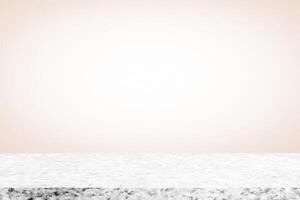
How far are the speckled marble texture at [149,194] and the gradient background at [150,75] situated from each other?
2761 mm

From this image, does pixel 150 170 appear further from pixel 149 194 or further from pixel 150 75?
pixel 150 75

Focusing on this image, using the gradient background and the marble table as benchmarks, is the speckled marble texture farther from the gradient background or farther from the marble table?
the gradient background

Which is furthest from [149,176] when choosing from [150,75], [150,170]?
[150,75]

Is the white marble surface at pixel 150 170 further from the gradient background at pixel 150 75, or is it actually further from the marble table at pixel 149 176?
the gradient background at pixel 150 75

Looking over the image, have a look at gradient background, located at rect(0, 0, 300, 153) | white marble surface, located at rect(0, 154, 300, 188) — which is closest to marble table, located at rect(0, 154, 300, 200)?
white marble surface, located at rect(0, 154, 300, 188)

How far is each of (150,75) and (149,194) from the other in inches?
115

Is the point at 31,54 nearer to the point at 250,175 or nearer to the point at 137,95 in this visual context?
the point at 137,95

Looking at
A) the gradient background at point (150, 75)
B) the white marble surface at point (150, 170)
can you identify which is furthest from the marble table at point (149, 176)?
the gradient background at point (150, 75)

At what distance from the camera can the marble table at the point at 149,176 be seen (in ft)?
1.92

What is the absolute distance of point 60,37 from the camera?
3.43m

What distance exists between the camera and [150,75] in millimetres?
3490

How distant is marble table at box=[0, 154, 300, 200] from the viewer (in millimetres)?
584

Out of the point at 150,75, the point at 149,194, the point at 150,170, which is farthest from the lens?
the point at 150,75

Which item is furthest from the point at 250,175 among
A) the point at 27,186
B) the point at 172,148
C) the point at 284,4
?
the point at 284,4
